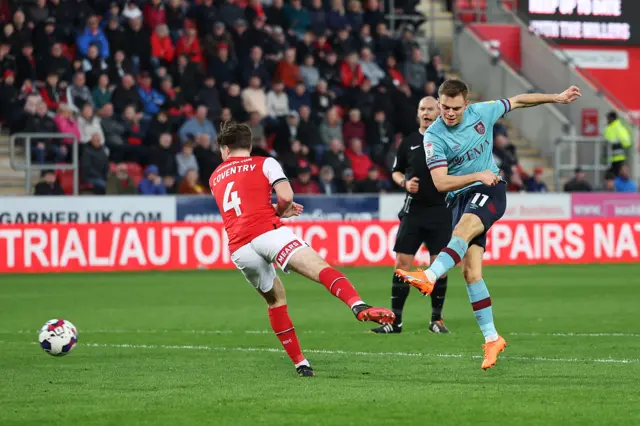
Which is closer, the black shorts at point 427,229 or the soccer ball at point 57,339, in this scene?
the soccer ball at point 57,339

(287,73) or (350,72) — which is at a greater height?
(350,72)

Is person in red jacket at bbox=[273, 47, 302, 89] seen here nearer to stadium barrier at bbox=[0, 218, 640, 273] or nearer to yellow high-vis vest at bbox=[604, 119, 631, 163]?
stadium barrier at bbox=[0, 218, 640, 273]

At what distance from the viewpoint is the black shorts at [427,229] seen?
523 inches

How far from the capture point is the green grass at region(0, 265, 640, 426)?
7.84m

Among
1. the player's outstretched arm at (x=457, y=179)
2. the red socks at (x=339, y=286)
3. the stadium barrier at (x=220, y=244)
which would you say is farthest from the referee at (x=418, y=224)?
the stadium barrier at (x=220, y=244)

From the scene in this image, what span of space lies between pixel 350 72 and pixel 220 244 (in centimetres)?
705

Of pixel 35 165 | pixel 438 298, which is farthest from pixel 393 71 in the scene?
pixel 438 298

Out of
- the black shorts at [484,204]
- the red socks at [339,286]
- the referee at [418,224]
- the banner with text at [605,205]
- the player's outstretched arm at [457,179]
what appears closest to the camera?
the red socks at [339,286]

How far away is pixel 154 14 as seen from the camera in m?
26.4

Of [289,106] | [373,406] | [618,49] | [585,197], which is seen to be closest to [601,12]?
[618,49]

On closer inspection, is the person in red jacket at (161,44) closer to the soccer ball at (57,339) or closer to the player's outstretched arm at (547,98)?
the soccer ball at (57,339)

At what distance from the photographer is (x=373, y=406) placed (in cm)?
801

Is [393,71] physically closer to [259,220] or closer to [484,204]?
[484,204]

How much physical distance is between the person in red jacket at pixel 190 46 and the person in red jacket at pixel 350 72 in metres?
3.71
